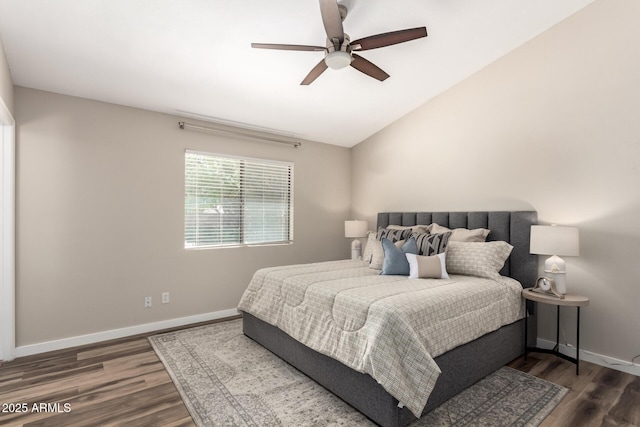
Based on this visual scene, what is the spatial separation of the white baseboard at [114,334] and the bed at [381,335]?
2.57 ft

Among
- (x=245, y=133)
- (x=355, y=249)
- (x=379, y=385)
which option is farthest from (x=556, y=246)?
(x=245, y=133)

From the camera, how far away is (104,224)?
10.7 ft

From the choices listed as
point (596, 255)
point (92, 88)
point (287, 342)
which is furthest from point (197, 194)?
point (596, 255)

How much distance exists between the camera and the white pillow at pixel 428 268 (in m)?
2.84

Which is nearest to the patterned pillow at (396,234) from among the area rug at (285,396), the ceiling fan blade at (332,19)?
the area rug at (285,396)

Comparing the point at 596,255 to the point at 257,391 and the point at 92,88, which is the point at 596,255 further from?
the point at 92,88

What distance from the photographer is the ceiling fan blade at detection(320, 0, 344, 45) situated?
185 cm

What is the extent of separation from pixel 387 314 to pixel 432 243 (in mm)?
1487

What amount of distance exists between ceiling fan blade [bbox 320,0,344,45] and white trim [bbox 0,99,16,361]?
281 centimetres

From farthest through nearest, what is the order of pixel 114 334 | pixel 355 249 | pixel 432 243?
pixel 355 249 < pixel 114 334 < pixel 432 243

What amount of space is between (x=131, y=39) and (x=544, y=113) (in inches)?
147

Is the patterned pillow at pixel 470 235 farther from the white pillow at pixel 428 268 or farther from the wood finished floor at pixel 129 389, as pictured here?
the wood finished floor at pixel 129 389

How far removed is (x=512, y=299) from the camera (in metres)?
2.78

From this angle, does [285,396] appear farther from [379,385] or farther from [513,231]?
[513,231]
